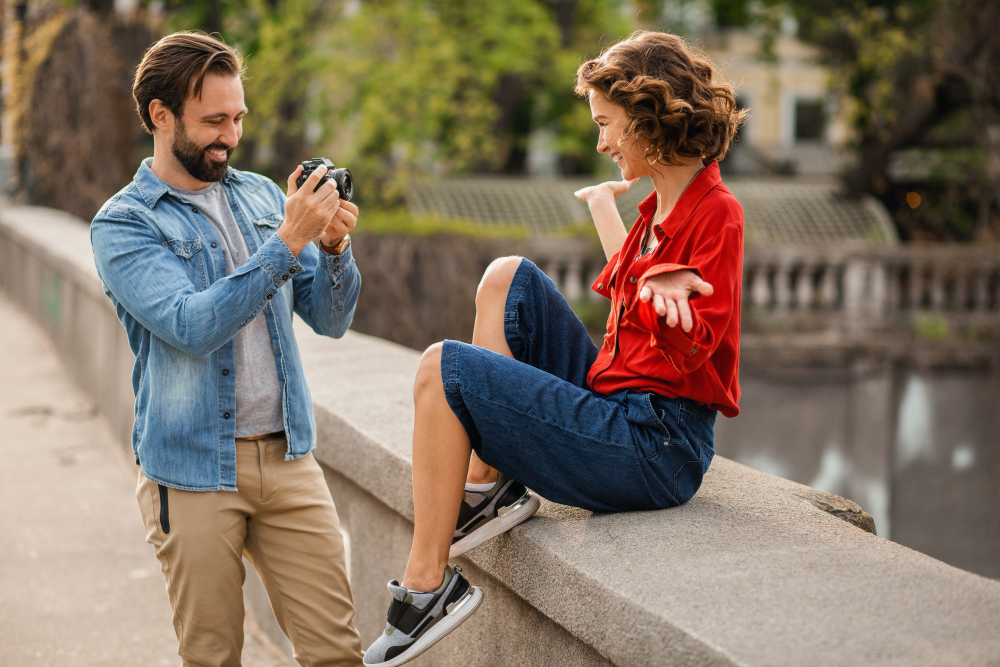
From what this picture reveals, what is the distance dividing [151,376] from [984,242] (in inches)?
548

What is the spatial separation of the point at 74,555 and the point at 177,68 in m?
3.07

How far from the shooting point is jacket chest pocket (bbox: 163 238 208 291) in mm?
2539

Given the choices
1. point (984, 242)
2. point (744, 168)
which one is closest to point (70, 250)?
point (984, 242)

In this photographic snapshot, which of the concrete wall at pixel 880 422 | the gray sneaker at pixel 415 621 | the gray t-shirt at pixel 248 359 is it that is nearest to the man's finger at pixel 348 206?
the gray t-shirt at pixel 248 359

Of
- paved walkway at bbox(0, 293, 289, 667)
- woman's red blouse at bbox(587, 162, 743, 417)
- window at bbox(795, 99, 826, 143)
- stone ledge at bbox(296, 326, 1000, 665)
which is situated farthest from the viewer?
window at bbox(795, 99, 826, 143)

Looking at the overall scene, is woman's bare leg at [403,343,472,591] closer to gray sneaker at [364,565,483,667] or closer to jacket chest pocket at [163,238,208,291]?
gray sneaker at [364,565,483,667]

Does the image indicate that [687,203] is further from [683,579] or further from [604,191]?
[683,579]

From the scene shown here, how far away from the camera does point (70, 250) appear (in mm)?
8523

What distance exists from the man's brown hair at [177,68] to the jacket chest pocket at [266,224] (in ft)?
1.20

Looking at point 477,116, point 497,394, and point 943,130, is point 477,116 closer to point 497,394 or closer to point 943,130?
point 943,130

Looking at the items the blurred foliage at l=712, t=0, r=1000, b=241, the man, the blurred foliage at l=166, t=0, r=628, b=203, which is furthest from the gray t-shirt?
the blurred foliage at l=166, t=0, r=628, b=203

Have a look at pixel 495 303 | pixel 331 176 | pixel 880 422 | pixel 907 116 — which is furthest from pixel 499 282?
pixel 907 116

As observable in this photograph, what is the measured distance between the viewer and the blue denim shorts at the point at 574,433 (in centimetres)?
240

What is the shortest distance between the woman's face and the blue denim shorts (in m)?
0.58
